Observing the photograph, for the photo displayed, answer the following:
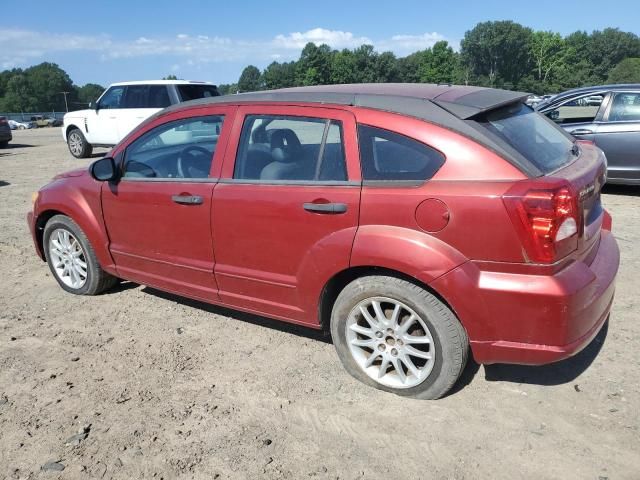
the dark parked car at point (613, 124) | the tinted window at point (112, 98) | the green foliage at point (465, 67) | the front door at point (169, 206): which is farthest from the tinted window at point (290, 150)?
the green foliage at point (465, 67)

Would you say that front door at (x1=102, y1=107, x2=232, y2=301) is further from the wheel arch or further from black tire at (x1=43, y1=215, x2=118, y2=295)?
the wheel arch

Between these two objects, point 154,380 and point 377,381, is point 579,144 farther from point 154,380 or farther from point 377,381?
point 154,380

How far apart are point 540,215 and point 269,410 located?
1.75m

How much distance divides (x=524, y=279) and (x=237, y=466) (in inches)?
63.9

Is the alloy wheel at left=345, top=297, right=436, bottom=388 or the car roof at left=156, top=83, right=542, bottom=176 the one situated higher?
the car roof at left=156, top=83, right=542, bottom=176

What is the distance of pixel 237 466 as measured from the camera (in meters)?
2.60

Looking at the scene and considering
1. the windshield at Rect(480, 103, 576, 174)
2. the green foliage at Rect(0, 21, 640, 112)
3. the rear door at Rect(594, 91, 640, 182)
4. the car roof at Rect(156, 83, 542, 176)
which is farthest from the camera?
the green foliage at Rect(0, 21, 640, 112)

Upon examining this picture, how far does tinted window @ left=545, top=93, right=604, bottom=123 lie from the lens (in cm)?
799

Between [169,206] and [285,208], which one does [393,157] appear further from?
[169,206]

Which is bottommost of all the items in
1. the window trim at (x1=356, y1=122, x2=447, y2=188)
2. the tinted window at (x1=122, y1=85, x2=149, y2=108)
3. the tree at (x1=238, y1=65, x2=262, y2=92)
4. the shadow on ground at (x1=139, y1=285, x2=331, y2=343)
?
the shadow on ground at (x1=139, y1=285, x2=331, y2=343)

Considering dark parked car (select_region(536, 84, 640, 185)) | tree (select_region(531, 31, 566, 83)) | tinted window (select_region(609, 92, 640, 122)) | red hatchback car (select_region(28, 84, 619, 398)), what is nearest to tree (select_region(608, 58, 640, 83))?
tree (select_region(531, 31, 566, 83))

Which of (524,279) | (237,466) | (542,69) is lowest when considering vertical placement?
(237,466)

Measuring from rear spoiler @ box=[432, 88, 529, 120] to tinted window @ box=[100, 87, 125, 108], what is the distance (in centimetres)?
1223

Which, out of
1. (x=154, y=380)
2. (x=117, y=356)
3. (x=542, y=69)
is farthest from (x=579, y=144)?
(x=542, y=69)
